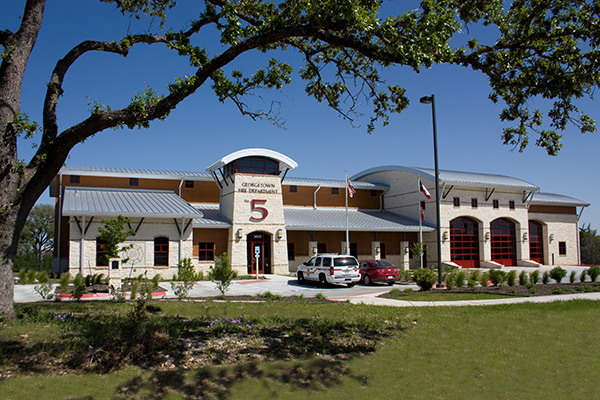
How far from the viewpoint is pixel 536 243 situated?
43.4 m

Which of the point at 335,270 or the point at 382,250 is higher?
the point at 382,250

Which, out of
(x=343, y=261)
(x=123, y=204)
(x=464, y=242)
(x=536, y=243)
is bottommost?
(x=343, y=261)

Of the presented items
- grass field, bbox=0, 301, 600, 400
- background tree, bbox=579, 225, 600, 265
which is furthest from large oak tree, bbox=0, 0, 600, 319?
background tree, bbox=579, 225, 600, 265

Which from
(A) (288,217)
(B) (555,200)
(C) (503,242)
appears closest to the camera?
(A) (288,217)

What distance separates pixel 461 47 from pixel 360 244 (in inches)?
1102

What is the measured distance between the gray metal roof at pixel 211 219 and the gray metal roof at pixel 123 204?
4.06 ft

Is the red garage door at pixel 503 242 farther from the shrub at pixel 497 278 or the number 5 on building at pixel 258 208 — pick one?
the number 5 on building at pixel 258 208

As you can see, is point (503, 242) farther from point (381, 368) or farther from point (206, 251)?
point (381, 368)

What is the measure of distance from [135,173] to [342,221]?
15.5 meters

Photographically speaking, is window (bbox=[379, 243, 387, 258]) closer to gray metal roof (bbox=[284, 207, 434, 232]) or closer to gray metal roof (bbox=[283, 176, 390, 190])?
gray metal roof (bbox=[284, 207, 434, 232])

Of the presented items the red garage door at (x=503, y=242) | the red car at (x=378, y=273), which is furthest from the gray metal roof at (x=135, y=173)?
the red garage door at (x=503, y=242)

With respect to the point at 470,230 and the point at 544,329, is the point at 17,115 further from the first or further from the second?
the point at 470,230

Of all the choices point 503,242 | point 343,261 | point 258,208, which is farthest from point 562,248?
point 343,261

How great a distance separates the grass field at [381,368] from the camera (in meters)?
5.72
